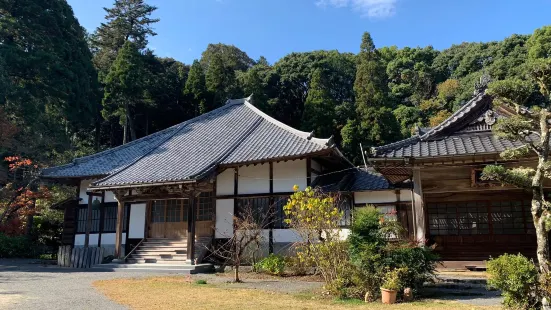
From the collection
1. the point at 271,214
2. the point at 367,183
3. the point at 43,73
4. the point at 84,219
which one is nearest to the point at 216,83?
the point at 43,73

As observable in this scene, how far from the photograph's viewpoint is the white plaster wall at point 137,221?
18.9 meters

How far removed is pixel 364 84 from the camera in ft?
115

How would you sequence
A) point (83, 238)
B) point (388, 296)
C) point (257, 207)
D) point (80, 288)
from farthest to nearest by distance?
point (83, 238) → point (257, 207) → point (80, 288) → point (388, 296)

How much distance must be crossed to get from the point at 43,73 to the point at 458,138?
2640cm

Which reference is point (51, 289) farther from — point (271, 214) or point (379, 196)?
point (379, 196)

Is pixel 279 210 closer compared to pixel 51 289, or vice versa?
pixel 51 289

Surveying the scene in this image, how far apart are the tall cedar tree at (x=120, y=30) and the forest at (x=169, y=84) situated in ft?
0.40

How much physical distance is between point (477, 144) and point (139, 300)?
31.1 ft

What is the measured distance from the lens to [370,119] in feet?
108

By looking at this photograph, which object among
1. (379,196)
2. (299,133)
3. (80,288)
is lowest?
(80,288)

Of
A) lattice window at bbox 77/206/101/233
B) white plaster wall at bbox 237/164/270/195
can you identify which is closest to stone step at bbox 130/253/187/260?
white plaster wall at bbox 237/164/270/195

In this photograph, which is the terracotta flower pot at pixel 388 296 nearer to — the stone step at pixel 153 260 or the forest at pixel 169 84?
the stone step at pixel 153 260

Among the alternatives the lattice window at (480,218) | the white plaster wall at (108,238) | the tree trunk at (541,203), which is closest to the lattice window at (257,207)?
the lattice window at (480,218)

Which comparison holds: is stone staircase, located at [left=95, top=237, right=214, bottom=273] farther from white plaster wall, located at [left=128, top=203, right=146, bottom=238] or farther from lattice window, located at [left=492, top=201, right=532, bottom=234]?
lattice window, located at [left=492, top=201, right=532, bottom=234]
